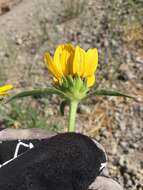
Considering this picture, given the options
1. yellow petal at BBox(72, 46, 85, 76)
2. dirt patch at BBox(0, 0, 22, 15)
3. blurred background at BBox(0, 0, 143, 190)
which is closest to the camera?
yellow petal at BBox(72, 46, 85, 76)

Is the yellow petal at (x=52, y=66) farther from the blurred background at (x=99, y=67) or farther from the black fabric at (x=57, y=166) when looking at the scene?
the blurred background at (x=99, y=67)

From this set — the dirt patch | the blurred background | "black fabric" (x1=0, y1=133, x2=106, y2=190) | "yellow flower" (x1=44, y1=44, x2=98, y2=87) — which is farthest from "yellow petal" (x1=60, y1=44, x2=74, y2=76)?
the dirt patch

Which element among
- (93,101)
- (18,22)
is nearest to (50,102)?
(93,101)

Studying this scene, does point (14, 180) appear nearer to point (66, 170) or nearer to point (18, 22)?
point (66, 170)

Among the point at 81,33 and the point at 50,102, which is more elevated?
the point at 81,33

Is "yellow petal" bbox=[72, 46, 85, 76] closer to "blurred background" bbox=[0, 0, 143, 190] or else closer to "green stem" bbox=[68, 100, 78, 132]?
"green stem" bbox=[68, 100, 78, 132]

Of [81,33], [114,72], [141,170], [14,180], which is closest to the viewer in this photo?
[14,180]

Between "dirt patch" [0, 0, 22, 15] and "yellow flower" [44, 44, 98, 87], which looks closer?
"yellow flower" [44, 44, 98, 87]
